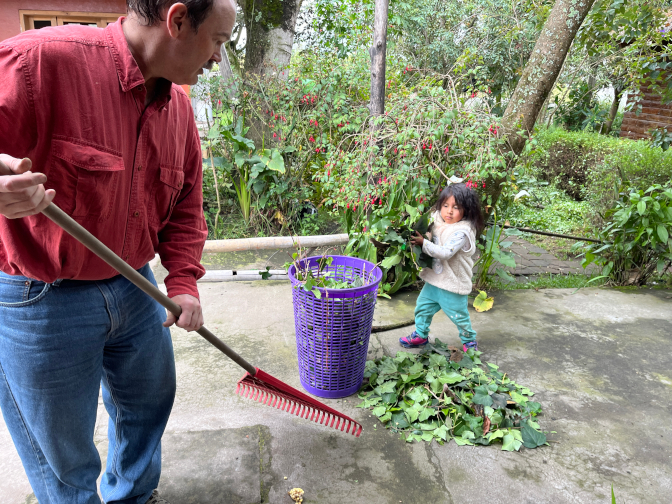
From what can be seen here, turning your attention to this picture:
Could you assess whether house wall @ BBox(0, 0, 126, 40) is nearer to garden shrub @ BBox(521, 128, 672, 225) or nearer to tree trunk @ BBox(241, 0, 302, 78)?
tree trunk @ BBox(241, 0, 302, 78)

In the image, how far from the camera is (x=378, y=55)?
362 cm

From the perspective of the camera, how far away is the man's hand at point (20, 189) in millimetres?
984

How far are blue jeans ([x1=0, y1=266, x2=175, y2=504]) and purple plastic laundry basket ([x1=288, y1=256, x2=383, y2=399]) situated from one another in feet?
3.05

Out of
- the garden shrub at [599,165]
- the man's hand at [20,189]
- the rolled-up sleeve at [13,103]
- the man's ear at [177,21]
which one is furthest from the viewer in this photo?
the garden shrub at [599,165]

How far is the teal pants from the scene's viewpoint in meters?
3.05

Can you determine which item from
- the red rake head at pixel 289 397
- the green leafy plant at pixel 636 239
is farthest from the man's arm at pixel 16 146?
the green leafy plant at pixel 636 239

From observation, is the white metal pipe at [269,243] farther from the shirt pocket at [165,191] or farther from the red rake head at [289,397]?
the shirt pocket at [165,191]

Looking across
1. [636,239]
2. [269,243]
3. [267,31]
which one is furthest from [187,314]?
[267,31]

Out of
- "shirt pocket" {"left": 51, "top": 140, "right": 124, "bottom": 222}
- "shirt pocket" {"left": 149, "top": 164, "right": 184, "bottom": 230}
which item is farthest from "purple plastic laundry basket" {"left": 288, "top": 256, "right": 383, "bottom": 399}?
"shirt pocket" {"left": 51, "top": 140, "right": 124, "bottom": 222}

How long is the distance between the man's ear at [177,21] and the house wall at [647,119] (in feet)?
24.7

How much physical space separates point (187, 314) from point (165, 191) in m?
0.41

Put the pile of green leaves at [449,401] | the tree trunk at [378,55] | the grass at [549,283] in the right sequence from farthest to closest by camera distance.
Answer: the grass at [549,283] → the tree trunk at [378,55] → the pile of green leaves at [449,401]

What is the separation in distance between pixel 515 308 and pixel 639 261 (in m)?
1.55

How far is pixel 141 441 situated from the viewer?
5.74 ft
